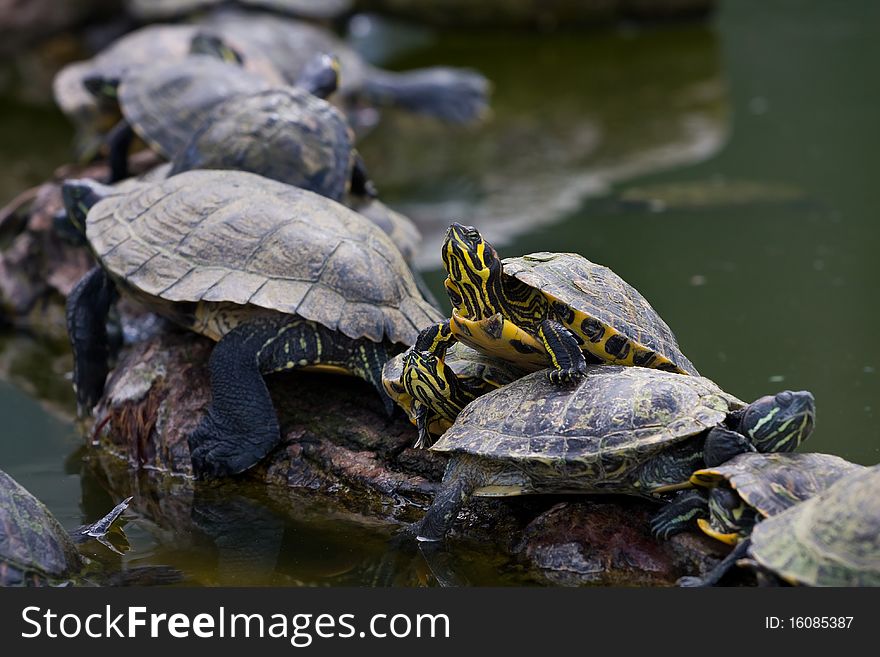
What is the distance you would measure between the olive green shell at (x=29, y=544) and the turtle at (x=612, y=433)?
112cm

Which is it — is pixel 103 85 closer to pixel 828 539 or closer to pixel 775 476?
pixel 775 476

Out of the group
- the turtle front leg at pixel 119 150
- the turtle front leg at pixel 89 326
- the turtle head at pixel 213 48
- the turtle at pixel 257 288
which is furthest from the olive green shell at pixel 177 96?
the turtle at pixel 257 288

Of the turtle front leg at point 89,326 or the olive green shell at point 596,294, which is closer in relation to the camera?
the olive green shell at point 596,294

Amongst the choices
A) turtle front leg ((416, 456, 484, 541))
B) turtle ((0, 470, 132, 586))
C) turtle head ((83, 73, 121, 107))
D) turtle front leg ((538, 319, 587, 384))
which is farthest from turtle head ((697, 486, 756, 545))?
turtle head ((83, 73, 121, 107))

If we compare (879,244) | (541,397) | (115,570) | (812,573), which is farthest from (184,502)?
(879,244)

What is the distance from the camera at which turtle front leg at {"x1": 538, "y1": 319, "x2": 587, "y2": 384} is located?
353 centimetres

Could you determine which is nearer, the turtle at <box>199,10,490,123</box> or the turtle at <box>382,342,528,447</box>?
the turtle at <box>382,342,528,447</box>

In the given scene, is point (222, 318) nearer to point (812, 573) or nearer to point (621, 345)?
point (621, 345)

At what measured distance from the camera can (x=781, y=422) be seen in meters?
3.31

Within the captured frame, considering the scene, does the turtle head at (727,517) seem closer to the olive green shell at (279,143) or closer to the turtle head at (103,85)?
the olive green shell at (279,143)

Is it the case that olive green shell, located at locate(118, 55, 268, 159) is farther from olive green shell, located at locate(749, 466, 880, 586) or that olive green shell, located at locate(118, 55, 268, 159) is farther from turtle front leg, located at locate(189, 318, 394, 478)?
olive green shell, located at locate(749, 466, 880, 586)

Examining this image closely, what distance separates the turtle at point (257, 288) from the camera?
4266 millimetres

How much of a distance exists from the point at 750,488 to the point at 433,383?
3.52 ft

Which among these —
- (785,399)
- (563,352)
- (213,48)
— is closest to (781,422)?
(785,399)
